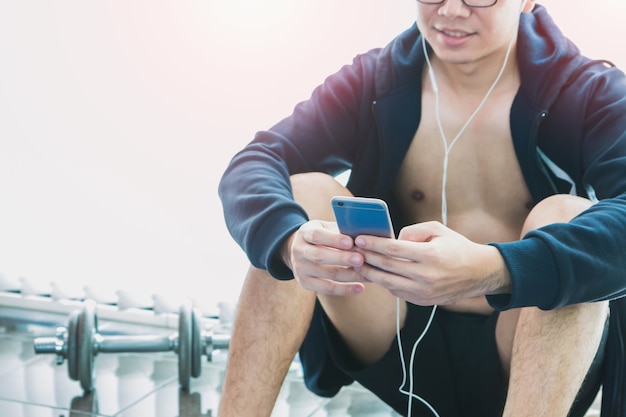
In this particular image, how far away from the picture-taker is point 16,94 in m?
1.92

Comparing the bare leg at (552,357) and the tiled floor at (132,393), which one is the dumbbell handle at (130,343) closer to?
the tiled floor at (132,393)

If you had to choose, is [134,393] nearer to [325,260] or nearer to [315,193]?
[315,193]

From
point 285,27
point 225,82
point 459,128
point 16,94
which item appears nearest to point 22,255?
point 16,94

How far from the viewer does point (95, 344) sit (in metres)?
1.62

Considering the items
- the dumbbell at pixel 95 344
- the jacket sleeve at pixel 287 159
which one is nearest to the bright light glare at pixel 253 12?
the jacket sleeve at pixel 287 159

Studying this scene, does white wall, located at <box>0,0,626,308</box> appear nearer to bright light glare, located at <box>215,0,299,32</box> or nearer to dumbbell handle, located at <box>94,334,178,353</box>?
bright light glare, located at <box>215,0,299,32</box>

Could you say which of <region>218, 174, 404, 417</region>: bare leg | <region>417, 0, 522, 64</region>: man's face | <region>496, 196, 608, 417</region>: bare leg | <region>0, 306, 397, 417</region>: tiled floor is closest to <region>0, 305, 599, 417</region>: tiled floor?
<region>0, 306, 397, 417</region>: tiled floor

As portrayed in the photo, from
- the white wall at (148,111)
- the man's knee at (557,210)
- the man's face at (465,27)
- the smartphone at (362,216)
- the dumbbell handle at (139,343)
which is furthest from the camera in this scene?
the dumbbell handle at (139,343)

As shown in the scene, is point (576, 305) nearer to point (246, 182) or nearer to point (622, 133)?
point (622, 133)

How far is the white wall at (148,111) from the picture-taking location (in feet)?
4.99

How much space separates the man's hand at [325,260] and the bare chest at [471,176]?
314 millimetres

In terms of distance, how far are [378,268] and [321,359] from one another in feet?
1.13

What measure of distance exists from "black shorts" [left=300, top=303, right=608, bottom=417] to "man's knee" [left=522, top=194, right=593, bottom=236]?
0.18 meters

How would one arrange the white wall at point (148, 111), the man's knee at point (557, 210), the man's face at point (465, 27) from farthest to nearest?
the white wall at point (148, 111)
the man's face at point (465, 27)
the man's knee at point (557, 210)
